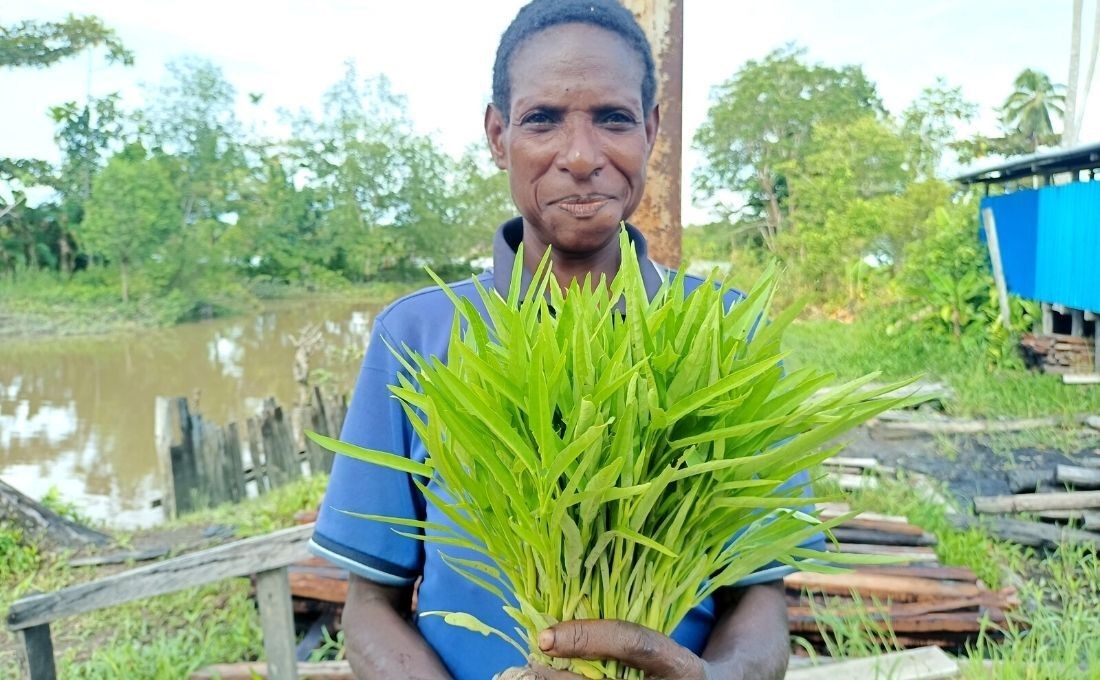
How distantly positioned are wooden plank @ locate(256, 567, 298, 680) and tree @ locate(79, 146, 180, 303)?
22.8 m

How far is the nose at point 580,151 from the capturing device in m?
1.16

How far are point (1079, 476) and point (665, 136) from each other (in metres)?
4.61

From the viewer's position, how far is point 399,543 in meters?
1.19

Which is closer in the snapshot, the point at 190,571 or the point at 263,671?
the point at 190,571

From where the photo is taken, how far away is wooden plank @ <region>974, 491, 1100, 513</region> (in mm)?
5027

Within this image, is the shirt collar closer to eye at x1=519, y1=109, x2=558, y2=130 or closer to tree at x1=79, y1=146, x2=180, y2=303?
eye at x1=519, y1=109, x2=558, y2=130

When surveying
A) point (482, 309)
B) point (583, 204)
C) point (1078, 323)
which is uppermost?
point (583, 204)

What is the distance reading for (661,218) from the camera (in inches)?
95.5

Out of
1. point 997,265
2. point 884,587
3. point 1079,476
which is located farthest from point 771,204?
point 884,587

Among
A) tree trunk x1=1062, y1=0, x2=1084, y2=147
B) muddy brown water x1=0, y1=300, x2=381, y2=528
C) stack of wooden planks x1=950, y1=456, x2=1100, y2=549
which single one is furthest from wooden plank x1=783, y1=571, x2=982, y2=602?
tree trunk x1=1062, y1=0, x2=1084, y2=147

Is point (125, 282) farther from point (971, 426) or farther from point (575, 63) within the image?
point (575, 63)

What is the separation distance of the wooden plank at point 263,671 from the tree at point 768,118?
24.7m

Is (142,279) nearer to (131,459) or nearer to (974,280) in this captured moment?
(131,459)

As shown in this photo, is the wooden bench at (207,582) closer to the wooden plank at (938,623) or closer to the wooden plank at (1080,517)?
the wooden plank at (938,623)
